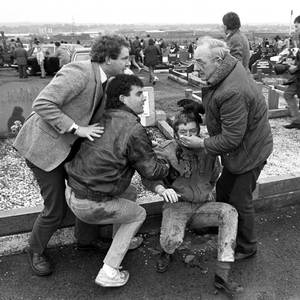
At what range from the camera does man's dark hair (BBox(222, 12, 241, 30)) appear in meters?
5.70

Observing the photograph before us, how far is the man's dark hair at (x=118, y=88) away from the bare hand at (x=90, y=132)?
20cm

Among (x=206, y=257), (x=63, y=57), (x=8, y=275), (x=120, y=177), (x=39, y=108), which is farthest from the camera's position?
(x=63, y=57)

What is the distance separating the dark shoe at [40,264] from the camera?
288cm

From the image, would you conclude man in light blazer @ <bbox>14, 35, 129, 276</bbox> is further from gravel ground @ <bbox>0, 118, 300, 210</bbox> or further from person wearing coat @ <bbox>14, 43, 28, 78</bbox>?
person wearing coat @ <bbox>14, 43, 28, 78</bbox>

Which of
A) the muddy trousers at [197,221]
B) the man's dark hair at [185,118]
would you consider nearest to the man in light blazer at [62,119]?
the man's dark hair at [185,118]

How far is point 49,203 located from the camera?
9.16 ft

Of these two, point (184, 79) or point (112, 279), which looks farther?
point (184, 79)

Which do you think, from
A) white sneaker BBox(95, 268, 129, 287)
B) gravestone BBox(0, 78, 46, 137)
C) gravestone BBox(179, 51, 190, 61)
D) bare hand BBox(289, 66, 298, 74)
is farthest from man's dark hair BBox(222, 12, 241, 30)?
gravestone BBox(179, 51, 190, 61)

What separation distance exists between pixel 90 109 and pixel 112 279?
1.20 meters

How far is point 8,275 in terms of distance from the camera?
9.55 ft

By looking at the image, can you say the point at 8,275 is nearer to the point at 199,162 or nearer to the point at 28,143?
the point at 28,143

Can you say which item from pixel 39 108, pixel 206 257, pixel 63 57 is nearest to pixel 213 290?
pixel 206 257

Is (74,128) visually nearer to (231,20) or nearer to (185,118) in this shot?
(185,118)

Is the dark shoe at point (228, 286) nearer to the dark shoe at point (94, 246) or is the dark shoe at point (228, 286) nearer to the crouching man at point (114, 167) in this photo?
the crouching man at point (114, 167)
